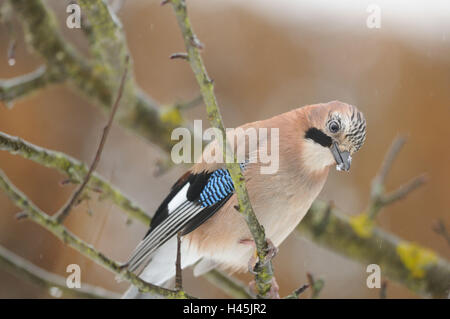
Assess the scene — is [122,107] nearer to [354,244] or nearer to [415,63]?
[354,244]

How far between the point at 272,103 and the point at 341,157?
792 mm

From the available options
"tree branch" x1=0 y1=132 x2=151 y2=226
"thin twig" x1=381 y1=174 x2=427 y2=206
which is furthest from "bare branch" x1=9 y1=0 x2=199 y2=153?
"thin twig" x1=381 y1=174 x2=427 y2=206

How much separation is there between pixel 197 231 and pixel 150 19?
1149mm

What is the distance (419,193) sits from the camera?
2885 mm

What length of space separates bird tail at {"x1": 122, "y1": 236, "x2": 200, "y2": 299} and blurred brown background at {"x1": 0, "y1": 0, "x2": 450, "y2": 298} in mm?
→ 290

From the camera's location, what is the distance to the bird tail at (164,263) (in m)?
1.84

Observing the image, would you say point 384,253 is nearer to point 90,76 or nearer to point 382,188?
point 382,188

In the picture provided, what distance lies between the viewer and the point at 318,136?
5.29 ft

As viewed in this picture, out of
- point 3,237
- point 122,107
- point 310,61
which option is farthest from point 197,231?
point 3,237

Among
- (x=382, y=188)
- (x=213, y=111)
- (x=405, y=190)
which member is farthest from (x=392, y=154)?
(x=213, y=111)

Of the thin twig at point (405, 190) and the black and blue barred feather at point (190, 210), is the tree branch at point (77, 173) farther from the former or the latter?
the thin twig at point (405, 190)

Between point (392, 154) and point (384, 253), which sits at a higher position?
point (392, 154)

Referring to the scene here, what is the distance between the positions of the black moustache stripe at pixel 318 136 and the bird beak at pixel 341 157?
28 millimetres

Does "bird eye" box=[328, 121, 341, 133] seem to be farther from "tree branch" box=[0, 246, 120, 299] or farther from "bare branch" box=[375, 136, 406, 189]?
"tree branch" box=[0, 246, 120, 299]
